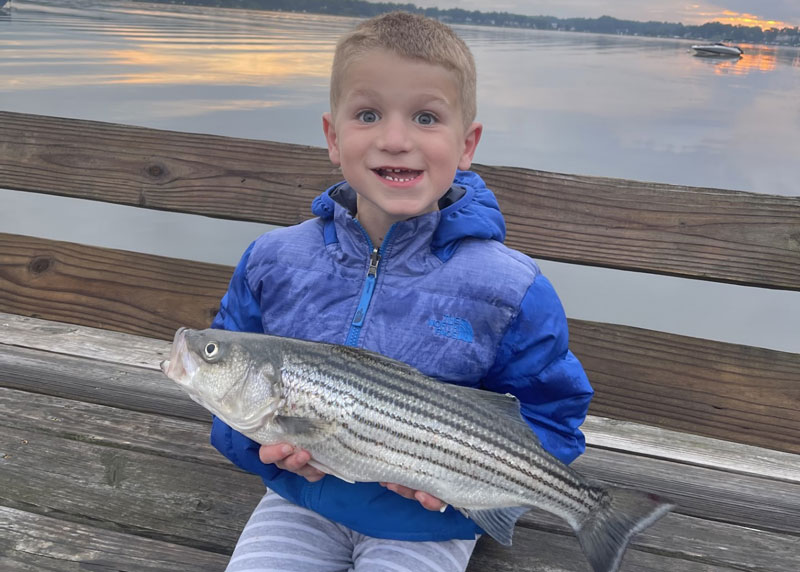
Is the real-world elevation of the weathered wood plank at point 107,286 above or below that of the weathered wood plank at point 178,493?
above

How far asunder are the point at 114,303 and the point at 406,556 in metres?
2.38

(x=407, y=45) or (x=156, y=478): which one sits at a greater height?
(x=407, y=45)

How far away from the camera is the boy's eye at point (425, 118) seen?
248 centimetres

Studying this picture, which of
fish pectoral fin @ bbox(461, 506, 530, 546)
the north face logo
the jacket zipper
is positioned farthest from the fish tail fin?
the jacket zipper

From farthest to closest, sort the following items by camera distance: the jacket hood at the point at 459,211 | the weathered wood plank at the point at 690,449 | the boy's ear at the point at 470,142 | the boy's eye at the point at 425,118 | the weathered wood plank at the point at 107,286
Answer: the weathered wood plank at the point at 107,286 → the weathered wood plank at the point at 690,449 → the boy's ear at the point at 470,142 → the jacket hood at the point at 459,211 → the boy's eye at the point at 425,118

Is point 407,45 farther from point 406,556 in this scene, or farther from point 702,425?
point 702,425

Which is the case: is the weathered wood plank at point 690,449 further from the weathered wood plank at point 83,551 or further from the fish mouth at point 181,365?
the fish mouth at point 181,365

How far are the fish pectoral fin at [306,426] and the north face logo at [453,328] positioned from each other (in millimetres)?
562

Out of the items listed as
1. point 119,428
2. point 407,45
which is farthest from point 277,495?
point 407,45

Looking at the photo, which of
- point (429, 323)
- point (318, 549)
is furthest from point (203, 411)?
point (429, 323)

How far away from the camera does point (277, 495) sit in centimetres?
265

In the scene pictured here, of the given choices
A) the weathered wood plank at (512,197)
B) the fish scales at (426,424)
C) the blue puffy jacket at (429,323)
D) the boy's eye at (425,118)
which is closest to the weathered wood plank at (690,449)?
the weathered wood plank at (512,197)

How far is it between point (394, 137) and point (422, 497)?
3.68ft

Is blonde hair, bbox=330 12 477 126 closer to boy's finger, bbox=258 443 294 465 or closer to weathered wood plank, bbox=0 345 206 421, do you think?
boy's finger, bbox=258 443 294 465
